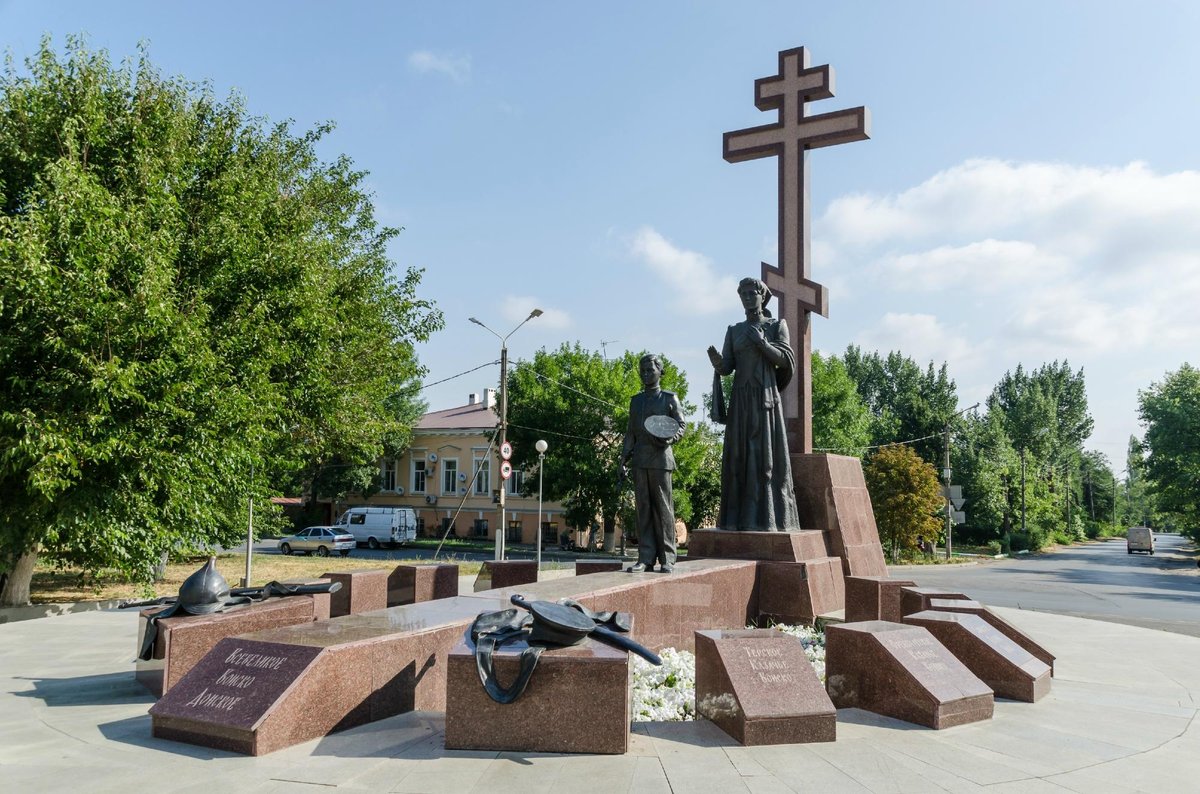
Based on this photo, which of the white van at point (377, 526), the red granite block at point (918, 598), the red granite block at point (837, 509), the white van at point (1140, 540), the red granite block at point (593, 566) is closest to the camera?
the red granite block at point (918, 598)

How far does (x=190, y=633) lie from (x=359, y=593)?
3487 mm

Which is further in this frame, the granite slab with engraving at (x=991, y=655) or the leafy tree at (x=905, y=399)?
the leafy tree at (x=905, y=399)

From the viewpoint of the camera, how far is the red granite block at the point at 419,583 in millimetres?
9898

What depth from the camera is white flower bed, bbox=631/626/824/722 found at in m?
5.84

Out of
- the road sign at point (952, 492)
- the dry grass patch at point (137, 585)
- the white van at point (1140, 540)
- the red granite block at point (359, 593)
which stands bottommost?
the white van at point (1140, 540)

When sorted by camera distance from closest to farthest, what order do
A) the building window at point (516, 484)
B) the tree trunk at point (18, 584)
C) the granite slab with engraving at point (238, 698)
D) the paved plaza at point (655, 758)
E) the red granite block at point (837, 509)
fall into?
the paved plaza at point (655, 758), the granite slab with engraving at point (238, 698), the red granite block at point (837, 509), the tree trunk at point (18, 584), the building window at point (516, 484)

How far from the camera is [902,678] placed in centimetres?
544

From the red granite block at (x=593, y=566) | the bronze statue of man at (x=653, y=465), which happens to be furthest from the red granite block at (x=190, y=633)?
the red granite block at (x=593, y=566)

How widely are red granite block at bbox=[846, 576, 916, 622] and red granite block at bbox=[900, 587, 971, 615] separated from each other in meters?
0.33

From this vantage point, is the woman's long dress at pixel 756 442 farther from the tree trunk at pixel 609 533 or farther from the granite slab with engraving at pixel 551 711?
the tree trunk at pixel 609 533

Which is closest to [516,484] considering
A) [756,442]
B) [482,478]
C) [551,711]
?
[482,478]

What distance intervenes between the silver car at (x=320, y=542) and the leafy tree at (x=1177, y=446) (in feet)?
136

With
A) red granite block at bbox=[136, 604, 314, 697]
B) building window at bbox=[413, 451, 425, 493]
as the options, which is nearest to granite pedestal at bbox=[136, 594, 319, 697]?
red granite block at bbox=[136, 604, 314, 697]

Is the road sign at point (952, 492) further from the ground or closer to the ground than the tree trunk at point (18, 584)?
further from the ground
